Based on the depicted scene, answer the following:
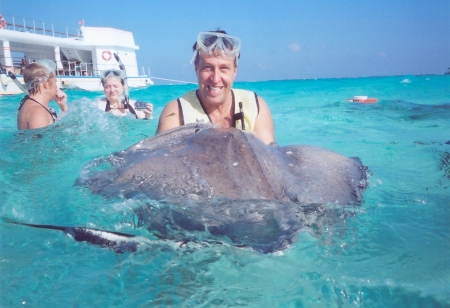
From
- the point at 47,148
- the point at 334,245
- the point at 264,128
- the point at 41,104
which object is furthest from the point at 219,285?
the point at 41,104

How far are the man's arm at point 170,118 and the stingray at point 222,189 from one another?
4.18 feet

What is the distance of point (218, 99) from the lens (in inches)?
160

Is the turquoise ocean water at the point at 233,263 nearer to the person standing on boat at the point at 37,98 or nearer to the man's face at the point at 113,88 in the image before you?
the person standing on boat at the point at 37,98

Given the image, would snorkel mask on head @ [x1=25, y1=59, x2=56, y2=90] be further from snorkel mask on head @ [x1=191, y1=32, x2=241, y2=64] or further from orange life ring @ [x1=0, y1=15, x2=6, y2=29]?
orange life ring @ [x1=0, y1=15, x2=6, y2=29]

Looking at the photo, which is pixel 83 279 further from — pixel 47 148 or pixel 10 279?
pixel 47 148

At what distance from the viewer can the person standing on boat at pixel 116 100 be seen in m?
9.00

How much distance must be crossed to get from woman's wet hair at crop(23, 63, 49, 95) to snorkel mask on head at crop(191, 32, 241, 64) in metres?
4.49

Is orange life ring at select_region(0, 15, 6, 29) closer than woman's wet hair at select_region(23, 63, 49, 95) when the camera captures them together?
No

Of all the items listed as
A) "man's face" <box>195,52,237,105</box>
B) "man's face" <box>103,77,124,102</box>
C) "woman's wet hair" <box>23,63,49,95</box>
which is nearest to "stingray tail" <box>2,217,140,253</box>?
"man's face" <box>195,52,237,105</box>

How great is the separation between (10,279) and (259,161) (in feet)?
6.25

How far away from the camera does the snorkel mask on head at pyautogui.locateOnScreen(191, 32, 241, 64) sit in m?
3.75

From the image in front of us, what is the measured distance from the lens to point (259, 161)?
2471 millimetres

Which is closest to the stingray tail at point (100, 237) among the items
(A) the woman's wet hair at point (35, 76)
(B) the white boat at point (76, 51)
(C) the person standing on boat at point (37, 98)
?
(C) the person standing on boat at point (37, 98)

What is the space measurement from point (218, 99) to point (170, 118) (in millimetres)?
684
